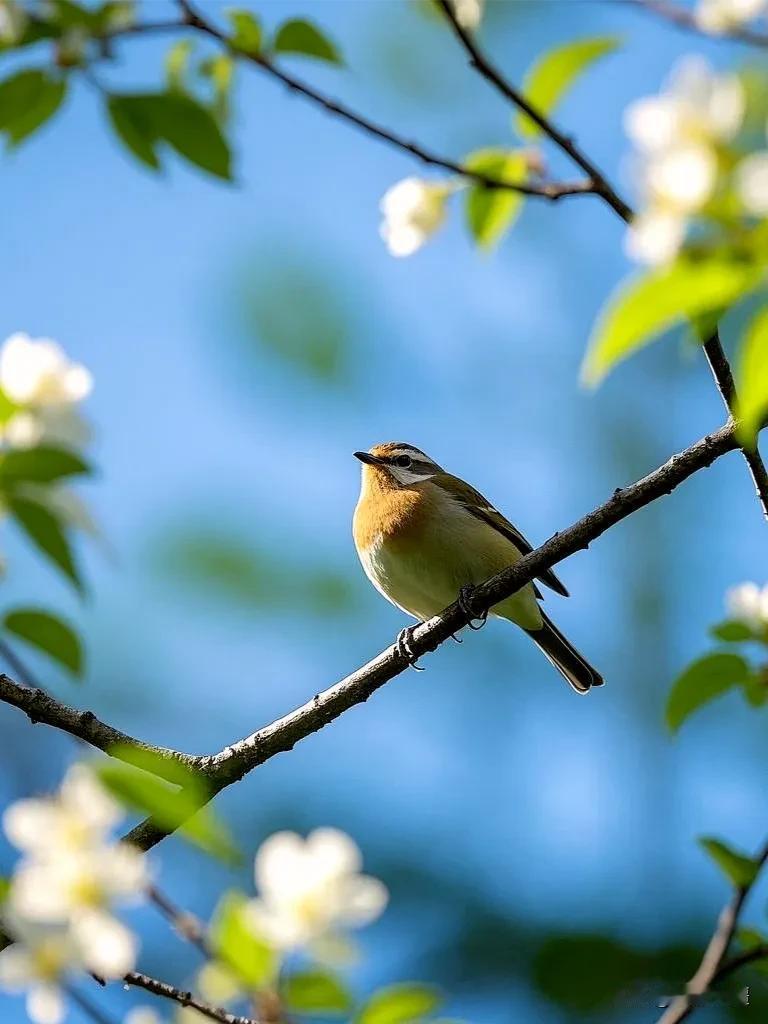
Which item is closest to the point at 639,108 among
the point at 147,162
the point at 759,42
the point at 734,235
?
the point at 734,235

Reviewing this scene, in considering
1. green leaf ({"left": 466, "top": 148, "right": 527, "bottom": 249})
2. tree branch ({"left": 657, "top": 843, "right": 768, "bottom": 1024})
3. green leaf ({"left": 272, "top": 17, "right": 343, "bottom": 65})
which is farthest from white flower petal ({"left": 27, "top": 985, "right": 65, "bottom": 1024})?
green leaf ({"left": 272, "top": 17, "right": 343, "bottom": 65})

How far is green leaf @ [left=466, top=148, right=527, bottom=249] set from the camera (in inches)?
99.6

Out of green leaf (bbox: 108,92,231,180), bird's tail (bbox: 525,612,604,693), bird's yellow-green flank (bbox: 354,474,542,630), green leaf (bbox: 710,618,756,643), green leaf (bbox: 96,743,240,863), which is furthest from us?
bird's tail (bbox: 525,612,604,693)

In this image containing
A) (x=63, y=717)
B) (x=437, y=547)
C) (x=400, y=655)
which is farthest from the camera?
Answer: (x=437, y=547)

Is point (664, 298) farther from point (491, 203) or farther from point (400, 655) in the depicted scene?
point (400, 655)

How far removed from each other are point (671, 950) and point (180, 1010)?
31.2 ft

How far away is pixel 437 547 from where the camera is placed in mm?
6605

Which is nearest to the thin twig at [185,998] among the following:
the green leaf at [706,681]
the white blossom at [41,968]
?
the white blossom at [41,968]

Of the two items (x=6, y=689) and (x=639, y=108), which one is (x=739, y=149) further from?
(x=6, y=689)

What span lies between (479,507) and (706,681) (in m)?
4.67

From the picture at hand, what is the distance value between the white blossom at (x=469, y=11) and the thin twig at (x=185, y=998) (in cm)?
183

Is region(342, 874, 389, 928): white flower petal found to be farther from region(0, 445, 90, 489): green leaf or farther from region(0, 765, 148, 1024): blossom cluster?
region(0, 445, 90, 489): green leaf

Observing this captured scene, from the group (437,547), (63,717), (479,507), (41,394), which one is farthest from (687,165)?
(479,507)

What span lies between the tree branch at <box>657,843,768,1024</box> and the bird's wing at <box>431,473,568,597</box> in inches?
194
